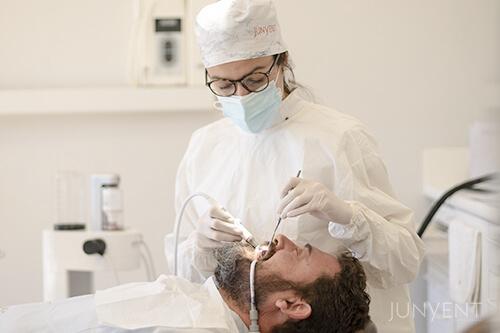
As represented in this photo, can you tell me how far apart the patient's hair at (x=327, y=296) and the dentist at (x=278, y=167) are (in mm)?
53

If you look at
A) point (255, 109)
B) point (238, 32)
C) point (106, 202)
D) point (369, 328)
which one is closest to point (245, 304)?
point (369, 328)

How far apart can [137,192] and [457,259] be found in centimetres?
127

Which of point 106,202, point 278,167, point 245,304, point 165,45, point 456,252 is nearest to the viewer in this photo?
point 245,304

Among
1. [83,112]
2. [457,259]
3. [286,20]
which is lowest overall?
[457,259]

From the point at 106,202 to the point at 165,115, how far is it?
627 mm

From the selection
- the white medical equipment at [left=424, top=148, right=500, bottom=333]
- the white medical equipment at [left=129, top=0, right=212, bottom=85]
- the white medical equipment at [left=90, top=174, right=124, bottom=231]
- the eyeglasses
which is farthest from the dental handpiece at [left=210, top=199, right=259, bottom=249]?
the white medical equipment at [left=129, top=0, right=212, bottom=85]

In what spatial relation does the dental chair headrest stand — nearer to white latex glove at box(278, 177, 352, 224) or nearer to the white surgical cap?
white latex glove at box(278, 177, 352, 224)

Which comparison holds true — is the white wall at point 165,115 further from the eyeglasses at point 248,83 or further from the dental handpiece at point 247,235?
the dental handpiece at point 247,235

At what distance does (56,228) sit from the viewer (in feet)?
8.75

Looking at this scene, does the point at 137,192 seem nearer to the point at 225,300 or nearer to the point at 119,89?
the point at 119,89

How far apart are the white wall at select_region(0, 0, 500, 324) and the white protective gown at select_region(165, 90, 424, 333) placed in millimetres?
1135

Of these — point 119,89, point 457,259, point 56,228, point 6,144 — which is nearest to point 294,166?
point 457,259

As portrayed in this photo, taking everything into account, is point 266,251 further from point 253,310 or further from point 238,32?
point 238,32

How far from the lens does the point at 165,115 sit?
3092mm
